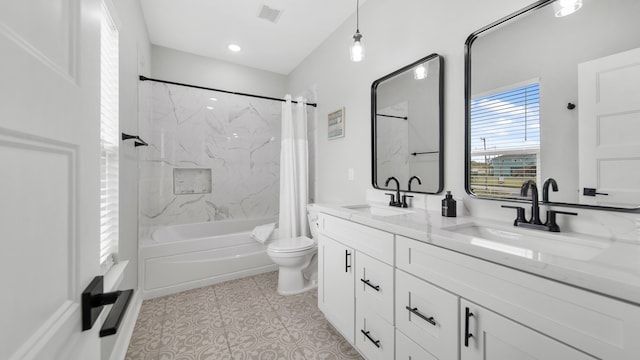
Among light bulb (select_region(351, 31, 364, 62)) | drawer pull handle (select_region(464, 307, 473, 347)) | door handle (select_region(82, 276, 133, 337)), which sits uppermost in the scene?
light bulb (select_region(351, 31, 364, 62))

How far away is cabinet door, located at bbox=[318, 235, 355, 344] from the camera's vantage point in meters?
1.60

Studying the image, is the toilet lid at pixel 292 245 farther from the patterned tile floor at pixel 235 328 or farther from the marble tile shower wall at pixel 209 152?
the marble tile shower wall at pixel 209 152

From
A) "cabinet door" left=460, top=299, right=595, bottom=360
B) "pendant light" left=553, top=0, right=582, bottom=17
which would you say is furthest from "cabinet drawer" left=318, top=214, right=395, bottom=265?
"pendant light" left=553, top=0, right=582, bottom=17

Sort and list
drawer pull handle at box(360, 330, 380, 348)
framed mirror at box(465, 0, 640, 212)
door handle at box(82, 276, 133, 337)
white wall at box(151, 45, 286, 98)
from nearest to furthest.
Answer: door handle at box(82, 276, 133, 337) < framed mirror at box(465, 0, 640, 212) < drawer pull handle at box(360, 330, 380, 348) < white wall at box(151, 45, 286, 98)

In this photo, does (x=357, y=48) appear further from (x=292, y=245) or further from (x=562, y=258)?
(x=292, y=245)

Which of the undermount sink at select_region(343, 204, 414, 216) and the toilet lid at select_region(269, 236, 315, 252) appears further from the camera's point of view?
the toilet lid at select_region(269, 236, 315, 252)

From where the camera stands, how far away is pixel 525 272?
798 mm

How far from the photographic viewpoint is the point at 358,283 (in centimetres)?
153

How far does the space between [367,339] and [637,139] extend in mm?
1480

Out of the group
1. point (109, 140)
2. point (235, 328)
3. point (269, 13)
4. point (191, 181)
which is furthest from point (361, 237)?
point (191, 181)

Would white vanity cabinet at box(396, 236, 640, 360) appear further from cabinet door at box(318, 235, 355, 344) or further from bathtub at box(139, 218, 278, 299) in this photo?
bathtub at box(139, 218, 278, 299)

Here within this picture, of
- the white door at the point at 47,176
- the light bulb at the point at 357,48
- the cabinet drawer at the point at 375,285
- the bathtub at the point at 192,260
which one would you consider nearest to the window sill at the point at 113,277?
the white door at the point at 47,176

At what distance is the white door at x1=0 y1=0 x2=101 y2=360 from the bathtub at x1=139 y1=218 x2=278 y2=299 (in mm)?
2117

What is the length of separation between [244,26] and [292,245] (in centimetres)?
225
